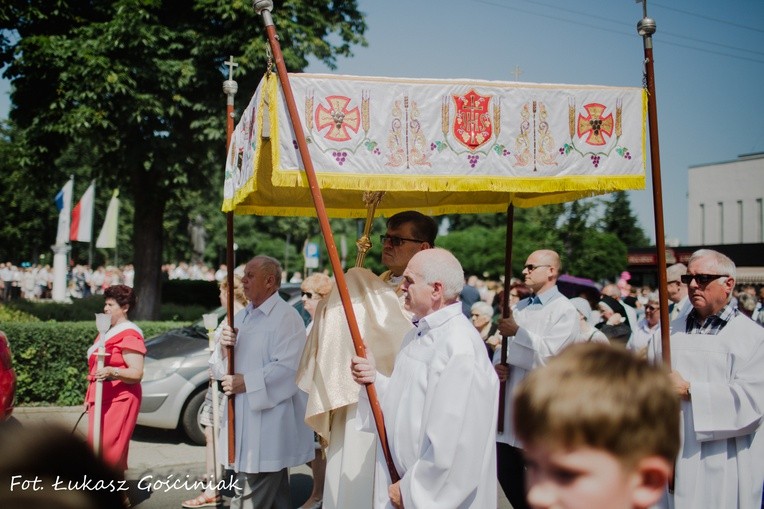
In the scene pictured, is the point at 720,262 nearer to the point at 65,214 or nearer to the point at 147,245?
the point at 147,245

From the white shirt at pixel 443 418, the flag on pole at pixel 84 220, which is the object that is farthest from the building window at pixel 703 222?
the white shirt at pixel 443 418

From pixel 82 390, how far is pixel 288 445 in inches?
254

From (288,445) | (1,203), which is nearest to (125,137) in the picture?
(288,445)

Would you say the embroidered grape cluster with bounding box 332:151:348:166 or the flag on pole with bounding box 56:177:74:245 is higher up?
the flag on pole with bounding box 56:177:74:245

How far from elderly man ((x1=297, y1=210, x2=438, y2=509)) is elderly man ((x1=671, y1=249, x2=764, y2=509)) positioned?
1.64m

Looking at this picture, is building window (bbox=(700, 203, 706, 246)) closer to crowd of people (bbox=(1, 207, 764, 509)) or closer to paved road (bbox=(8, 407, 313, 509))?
paved road (bbox=(8, 407, 313, 509))

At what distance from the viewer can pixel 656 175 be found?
3.96 metres

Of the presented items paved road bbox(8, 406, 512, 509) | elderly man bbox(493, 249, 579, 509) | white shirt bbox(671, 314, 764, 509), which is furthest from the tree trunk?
white shirt bbox(671, 314, 764, 509)

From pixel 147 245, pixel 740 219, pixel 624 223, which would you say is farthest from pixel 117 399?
pixel 624 223

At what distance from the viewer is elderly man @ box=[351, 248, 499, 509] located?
291 centimetres

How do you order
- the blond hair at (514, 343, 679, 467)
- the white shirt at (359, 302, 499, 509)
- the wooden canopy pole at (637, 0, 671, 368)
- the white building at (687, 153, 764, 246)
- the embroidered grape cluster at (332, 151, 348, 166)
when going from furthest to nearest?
the white building at (687, 153, 764, 246)
the wooden canopy pole at (637, 0, 671, 368)
the embroidered grape cluster at (332, 151, 348, 166)
the white shirt at (359, 302, 499, 509)
the blond hair at (514, 343, 679, 467)

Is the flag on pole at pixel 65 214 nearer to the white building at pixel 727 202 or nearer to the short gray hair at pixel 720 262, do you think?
the short gray hair at pixel 720 262

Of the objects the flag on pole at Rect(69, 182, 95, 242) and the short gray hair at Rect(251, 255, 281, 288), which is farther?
the flag on pole at Rect(69, 182, 95, 242)

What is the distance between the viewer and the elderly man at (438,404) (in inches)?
115
